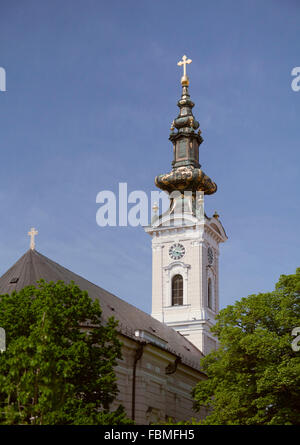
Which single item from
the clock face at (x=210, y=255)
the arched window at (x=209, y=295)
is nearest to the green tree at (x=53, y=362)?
the arched window at (x=209, y=295)

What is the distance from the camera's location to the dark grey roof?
3750 cm

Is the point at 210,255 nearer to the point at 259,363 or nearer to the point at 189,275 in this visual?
the point at 189,275

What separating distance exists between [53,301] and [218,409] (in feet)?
36.9

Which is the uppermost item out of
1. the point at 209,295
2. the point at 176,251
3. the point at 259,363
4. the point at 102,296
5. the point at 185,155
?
the point at 185,155

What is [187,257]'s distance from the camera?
6209 cm

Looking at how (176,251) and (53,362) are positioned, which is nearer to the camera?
(53,362)

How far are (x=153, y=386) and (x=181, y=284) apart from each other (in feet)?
66.4

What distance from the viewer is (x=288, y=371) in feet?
102

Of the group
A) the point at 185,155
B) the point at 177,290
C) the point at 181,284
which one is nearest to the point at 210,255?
the point at 181,284

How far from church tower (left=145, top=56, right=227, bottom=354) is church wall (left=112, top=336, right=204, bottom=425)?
11412 millimetres

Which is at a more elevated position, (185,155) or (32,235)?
(185,155)

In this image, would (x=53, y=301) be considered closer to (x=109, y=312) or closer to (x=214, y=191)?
(x=109, y=312)

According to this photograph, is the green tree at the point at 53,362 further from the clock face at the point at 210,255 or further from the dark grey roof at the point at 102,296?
the clock face at the point at 210,255
